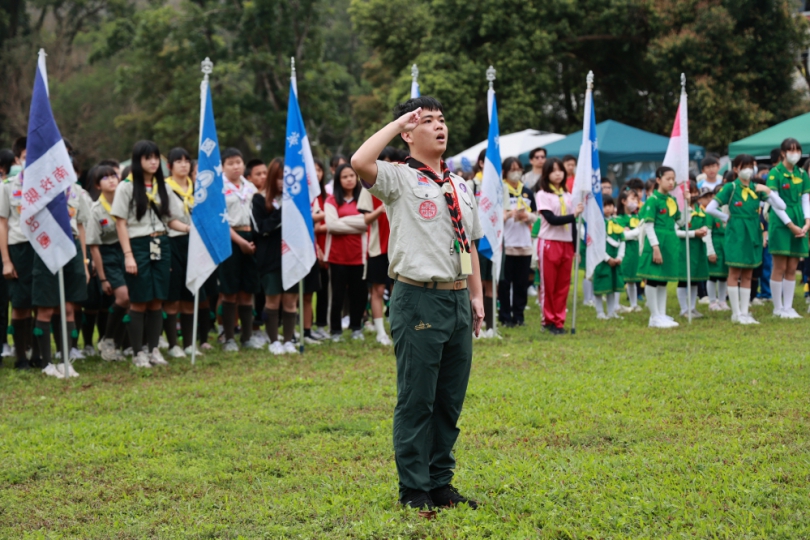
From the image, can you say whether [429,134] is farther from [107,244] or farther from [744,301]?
[744,301]

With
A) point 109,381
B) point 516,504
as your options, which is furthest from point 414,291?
point 109,381

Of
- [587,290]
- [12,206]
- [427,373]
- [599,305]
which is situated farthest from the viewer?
[587,290]

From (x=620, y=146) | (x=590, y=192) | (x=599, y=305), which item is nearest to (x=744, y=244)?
(x=590, y=192)

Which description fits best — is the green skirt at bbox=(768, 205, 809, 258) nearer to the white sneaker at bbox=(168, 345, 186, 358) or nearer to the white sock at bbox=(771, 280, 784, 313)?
the white sock at bbox=(771, 280, 784, 313)

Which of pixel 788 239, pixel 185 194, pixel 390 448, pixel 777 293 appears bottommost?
pixel 390 448

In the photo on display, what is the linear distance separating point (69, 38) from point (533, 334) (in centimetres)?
4318

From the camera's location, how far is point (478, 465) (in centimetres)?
520

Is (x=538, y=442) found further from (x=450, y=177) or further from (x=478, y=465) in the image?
(x=450, y=177)

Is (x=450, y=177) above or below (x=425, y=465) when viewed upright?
above

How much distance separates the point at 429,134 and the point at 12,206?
563cm

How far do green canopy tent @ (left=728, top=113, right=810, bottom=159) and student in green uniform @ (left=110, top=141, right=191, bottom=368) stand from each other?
1184cm

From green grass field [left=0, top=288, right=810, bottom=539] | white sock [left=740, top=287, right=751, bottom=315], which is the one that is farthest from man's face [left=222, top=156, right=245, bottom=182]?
white sock [left=740, top=287, right=751, bottom=315]

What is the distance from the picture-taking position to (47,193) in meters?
8.02

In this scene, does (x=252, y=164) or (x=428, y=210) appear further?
(x=252, y=164)
